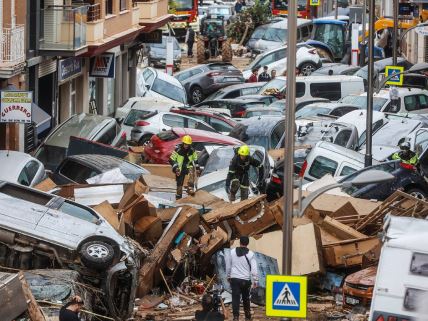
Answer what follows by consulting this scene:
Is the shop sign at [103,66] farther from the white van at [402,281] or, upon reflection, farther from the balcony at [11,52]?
the white van at [402,281]

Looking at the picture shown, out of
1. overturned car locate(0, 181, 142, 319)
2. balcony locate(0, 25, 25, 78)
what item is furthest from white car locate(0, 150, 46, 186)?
overturned car locate(0, 181, 142, 319)

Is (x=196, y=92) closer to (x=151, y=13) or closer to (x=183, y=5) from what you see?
(x=151, y=13)

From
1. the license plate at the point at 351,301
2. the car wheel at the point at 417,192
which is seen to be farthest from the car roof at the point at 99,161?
the license plate at the point at 351,301

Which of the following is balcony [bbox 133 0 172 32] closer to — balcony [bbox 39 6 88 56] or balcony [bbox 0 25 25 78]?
balcony [bbox 39 6 88 56]

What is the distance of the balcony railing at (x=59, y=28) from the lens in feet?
116

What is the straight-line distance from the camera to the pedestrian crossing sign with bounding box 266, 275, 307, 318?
16625mm

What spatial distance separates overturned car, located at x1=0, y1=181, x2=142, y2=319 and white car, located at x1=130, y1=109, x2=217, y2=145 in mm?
15916

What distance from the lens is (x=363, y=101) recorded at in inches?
1556

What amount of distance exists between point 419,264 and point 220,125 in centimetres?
2109

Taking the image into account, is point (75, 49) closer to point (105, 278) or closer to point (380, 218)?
point (380, 218)

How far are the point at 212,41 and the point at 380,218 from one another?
135 feet

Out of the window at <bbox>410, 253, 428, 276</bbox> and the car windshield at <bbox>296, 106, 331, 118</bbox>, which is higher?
the window at <bbox>410, 253, 428, 276</bbox>

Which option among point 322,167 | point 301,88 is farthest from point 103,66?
point 322,167

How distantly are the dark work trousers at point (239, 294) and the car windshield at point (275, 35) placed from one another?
44.3 m
